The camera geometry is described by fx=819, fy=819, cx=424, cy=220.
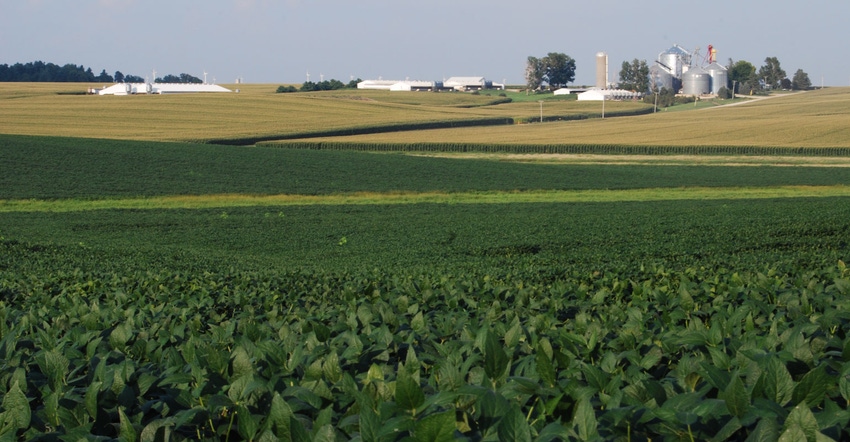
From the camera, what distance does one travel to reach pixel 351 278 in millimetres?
14539

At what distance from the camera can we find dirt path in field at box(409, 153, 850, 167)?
70.3 m

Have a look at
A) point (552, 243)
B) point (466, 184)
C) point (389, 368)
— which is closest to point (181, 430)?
point (389, 368)

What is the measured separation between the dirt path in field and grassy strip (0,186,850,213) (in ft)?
61.0

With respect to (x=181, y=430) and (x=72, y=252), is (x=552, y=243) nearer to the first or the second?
(x=72, y=252)

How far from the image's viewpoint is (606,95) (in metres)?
182

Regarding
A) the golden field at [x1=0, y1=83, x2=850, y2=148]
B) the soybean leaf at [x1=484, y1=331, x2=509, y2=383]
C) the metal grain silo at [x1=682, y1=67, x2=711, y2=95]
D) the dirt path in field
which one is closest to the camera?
the soybean leaf at [x1=484, y1=331, x2=509, y2=383]

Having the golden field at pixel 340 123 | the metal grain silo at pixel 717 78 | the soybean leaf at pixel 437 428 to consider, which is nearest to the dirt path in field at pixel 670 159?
the golden field at pixel 340 123

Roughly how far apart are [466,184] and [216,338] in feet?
152

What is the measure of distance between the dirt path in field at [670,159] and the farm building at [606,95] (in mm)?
99185

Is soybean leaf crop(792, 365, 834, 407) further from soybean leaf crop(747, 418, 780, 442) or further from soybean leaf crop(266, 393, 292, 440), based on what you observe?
soybean leaf crop(266, 393, 292, 440)

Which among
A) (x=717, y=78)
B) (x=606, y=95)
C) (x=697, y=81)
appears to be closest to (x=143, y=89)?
(x=606, y=95)

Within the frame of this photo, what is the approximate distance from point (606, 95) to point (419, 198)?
14292 centimetres

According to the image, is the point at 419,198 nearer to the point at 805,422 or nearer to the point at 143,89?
the point at 805,422

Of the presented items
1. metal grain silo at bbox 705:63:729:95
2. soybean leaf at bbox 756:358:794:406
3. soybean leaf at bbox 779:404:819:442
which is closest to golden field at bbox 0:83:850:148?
metal grain silo at bbox 705:63:729:95
